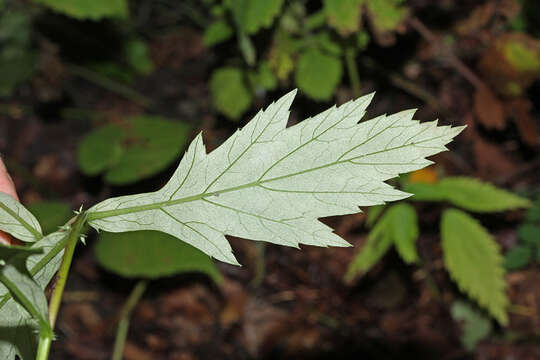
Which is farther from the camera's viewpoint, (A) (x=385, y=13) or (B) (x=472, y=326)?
(B) (x=472, y=326)

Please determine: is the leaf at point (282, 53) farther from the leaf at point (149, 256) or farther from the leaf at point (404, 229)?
the leaf at point (149, 256)

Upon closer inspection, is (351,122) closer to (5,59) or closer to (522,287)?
(522,287)

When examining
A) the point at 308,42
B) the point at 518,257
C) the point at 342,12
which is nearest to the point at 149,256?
the point at 308,42

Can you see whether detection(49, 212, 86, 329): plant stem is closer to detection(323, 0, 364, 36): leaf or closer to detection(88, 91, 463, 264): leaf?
detection(88, 91, 463, 264): leaf

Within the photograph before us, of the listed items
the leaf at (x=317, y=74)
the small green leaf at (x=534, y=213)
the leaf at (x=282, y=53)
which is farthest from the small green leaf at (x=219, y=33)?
the small green leaf at (x=534, y=213)

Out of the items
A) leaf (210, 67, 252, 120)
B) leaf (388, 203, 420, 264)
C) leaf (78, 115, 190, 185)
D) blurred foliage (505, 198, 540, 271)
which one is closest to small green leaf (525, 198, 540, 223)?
blurred foliage (505, 198, 540, 271)

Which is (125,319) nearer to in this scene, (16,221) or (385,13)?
(385,13)
